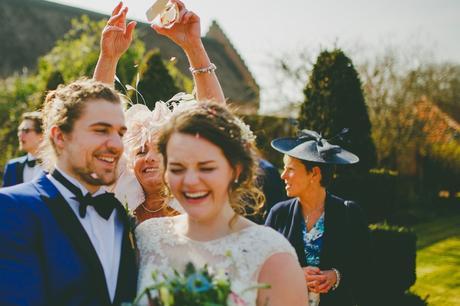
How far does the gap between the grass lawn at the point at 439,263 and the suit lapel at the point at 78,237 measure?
5.81 m

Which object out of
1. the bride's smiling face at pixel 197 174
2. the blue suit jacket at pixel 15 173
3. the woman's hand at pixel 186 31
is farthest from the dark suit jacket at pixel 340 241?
the blue suit jacket at pixel 15 173

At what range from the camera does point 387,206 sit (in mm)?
8930

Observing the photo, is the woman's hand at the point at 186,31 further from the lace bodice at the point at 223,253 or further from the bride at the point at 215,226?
the lace bodice at the point at 223,253

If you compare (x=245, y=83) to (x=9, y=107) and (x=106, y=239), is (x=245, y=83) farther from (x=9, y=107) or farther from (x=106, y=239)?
(x=106, y=239)

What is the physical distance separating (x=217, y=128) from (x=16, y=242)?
3.12ft

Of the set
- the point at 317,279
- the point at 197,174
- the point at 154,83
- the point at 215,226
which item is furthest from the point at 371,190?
the point at 197,174

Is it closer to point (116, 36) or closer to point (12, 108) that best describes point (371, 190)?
point (116, 36)

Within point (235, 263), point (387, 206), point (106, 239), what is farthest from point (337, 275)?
point (387, 206)

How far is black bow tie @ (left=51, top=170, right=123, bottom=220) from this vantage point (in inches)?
84.8

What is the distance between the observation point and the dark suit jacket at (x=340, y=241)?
3898mm

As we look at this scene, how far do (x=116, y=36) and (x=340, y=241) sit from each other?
2.30 meters

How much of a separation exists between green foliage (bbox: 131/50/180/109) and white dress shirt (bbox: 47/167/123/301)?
6195 millimetres

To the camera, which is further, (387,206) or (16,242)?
(387,206)

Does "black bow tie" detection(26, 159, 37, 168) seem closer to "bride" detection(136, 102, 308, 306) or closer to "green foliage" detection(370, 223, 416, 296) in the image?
"green foliage" detection(370, 223, 416, 296)
